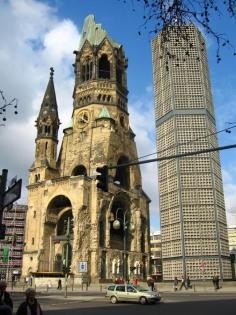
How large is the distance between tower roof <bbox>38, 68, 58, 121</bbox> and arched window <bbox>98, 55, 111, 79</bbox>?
8898mm

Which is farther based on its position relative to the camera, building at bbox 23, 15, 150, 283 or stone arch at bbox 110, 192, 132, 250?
stone arch at bbox 110, 192, 132, 250

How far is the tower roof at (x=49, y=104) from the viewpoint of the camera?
65.6 metres

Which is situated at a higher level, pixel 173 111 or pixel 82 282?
pixel 173 111

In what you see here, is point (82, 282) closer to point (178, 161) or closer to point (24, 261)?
point (24, 261)

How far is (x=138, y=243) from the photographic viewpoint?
198ft

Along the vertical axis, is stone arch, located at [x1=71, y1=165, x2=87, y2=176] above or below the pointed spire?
below

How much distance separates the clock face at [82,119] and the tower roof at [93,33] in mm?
13206

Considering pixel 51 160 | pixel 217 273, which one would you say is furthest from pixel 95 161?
pixel 217 273

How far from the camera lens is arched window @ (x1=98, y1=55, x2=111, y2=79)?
2798 inches

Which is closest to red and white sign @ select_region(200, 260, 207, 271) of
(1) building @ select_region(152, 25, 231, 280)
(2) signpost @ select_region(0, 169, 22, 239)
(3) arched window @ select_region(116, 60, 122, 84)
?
(1) building @ select_region(152, 25, 231, 280)

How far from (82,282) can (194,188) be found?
2360cm

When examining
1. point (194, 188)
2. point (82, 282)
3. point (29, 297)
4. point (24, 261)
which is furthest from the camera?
point (194, 188)

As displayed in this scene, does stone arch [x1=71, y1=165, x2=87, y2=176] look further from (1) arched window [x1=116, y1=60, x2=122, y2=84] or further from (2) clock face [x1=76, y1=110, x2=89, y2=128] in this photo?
(1) arched window [x1=116, y1=60, x2=122, y2=84]

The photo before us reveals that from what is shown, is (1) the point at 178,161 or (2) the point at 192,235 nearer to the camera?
(2) the point at 192,235
